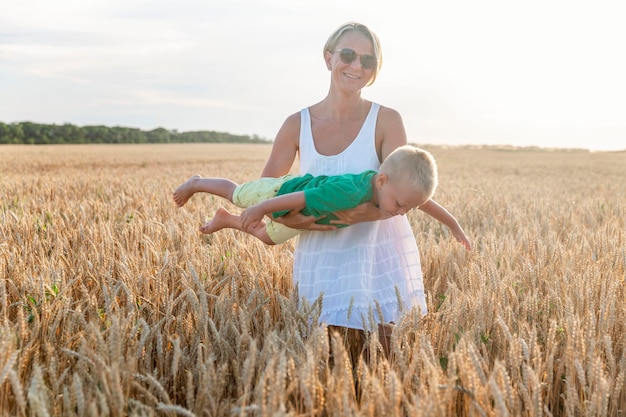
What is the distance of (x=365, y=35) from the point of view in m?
2.74

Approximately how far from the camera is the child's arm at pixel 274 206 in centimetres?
240

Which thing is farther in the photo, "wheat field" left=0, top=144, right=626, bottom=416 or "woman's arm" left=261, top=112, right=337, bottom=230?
"woman's arm" left=261, top=112, right=337, bottom=230

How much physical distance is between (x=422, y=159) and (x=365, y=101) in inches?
29.6

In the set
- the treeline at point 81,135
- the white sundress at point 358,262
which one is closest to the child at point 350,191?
the white sundress at point 358,262

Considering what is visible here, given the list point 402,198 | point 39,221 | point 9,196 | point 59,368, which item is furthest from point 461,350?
point 9,196

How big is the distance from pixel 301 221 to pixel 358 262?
0.32 m

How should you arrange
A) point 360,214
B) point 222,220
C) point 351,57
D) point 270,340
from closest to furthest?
1. point 270,340
2. point 360,214
3. point 351,57
4. point 222,220

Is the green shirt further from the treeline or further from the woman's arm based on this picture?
the treeline

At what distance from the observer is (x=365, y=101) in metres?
2.90

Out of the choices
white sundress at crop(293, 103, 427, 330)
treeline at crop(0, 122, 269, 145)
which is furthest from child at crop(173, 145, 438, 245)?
treeline at crop(0, 122, 269, 145)

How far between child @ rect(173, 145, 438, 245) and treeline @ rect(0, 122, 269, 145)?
54.9m

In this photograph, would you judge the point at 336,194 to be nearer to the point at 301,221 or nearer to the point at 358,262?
the point at 301,221

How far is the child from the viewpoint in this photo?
224 centimetres

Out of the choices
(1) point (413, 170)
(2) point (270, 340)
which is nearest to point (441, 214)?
(1) point (413, 170)
